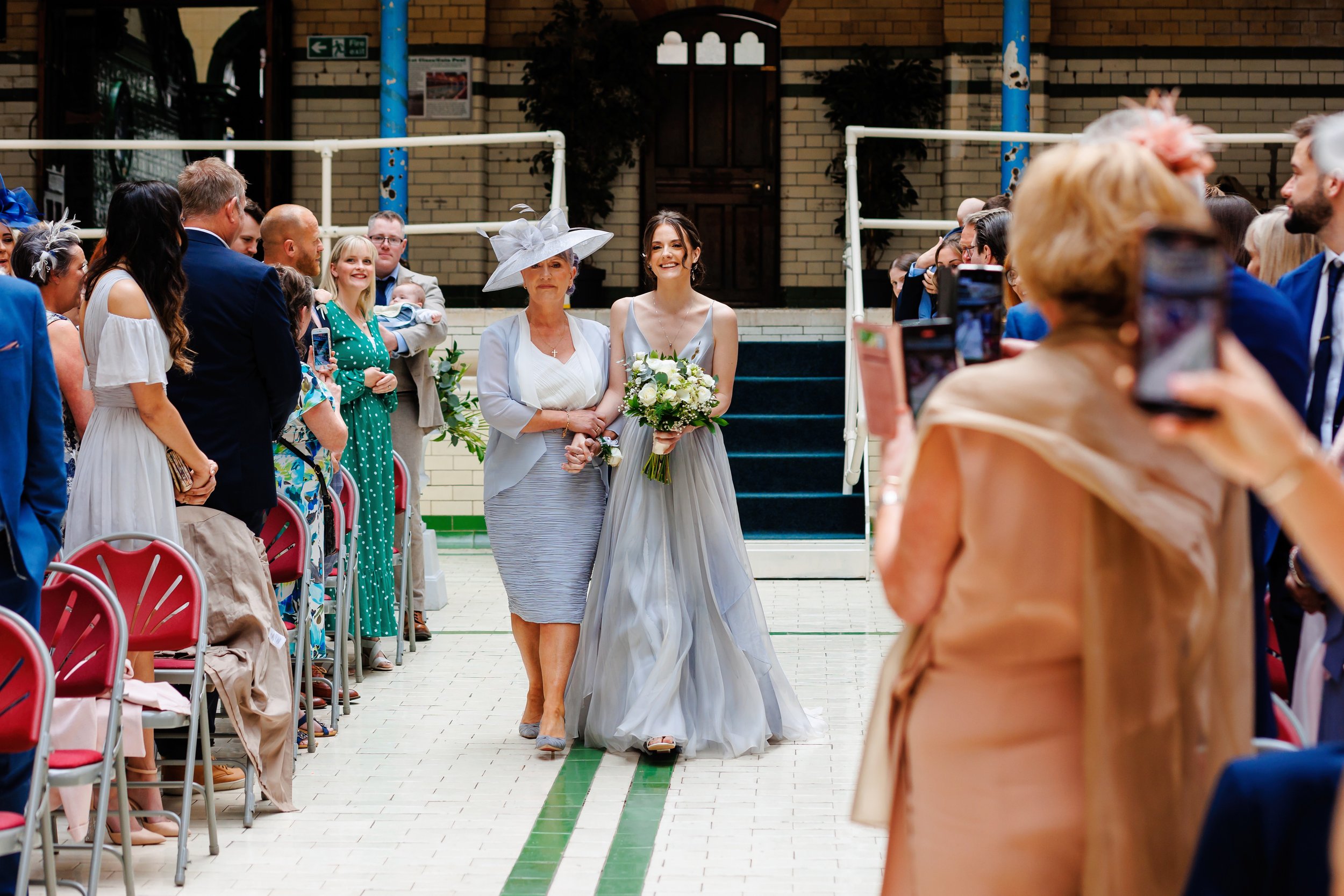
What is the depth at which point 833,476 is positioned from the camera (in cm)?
902

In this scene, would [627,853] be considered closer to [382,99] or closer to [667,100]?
[382,99]

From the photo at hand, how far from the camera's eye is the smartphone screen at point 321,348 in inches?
206

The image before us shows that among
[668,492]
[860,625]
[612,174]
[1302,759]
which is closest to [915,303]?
[860,625]

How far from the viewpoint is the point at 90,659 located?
3234mm

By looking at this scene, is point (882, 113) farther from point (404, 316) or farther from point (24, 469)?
point (24, 469)

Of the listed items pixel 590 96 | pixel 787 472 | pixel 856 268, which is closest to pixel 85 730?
pixel 856 268

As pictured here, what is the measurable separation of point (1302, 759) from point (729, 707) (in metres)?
3.39

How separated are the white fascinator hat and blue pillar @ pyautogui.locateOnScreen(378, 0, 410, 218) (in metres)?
6.27

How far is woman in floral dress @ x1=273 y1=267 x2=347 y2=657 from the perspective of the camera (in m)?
4.95

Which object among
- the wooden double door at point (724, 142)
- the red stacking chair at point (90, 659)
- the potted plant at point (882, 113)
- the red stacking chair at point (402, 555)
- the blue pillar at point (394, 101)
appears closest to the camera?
the red stacking chair at point (90, 659)

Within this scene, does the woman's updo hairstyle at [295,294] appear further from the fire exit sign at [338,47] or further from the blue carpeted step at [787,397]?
the fire exit sign at [338,47]

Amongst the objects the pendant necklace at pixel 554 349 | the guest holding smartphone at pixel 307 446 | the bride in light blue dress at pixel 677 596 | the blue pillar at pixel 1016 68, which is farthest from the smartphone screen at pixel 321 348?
the blue pillar at pixel 1016 68

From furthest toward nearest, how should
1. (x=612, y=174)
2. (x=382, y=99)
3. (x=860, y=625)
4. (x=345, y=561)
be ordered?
(x=612, y=174) < (x=382, y=99) < (x=860, y=625) < (x=345, y=561)

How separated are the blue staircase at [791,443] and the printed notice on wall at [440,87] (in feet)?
12.9
